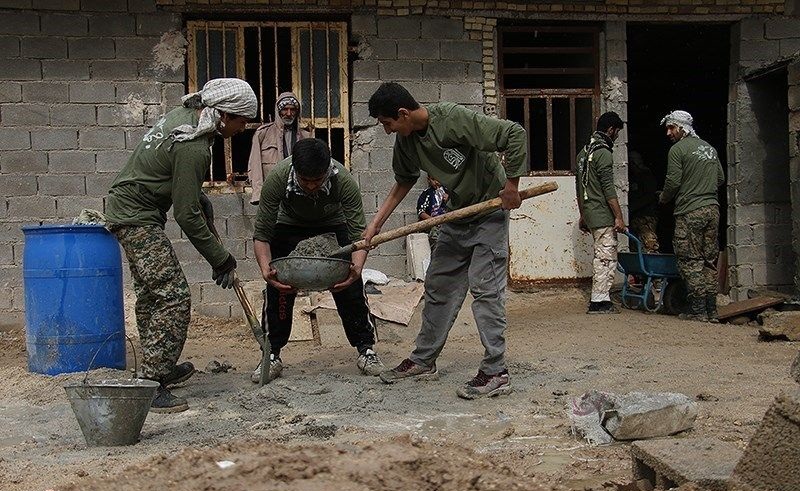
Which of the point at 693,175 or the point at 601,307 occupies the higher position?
the point at 693,175

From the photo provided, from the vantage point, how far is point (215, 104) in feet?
15.4

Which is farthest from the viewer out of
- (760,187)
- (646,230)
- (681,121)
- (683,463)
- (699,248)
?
(646,230)

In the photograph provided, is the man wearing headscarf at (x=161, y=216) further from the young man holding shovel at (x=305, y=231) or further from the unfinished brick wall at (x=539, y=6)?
the unfinished brick wall at (x=539, y=6)

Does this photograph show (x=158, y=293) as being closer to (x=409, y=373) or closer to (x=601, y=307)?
(x=409, y=373)

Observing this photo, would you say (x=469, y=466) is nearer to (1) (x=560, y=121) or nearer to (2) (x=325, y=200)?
(2) (x=325, y=200)

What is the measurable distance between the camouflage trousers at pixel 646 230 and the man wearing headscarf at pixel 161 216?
611cm

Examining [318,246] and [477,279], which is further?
[318,246]

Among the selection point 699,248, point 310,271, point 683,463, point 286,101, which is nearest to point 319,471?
point 683,463

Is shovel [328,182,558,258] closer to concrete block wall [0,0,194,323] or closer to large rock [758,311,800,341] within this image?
large rock [758,311,800,341]

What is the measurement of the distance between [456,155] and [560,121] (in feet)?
14.8

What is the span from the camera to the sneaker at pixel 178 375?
4855 mm

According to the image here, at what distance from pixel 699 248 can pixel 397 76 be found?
10.5 feet

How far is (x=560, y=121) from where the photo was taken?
9070mm

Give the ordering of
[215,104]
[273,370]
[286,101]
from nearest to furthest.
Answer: [215,104]
[273,370]
[286,101]
